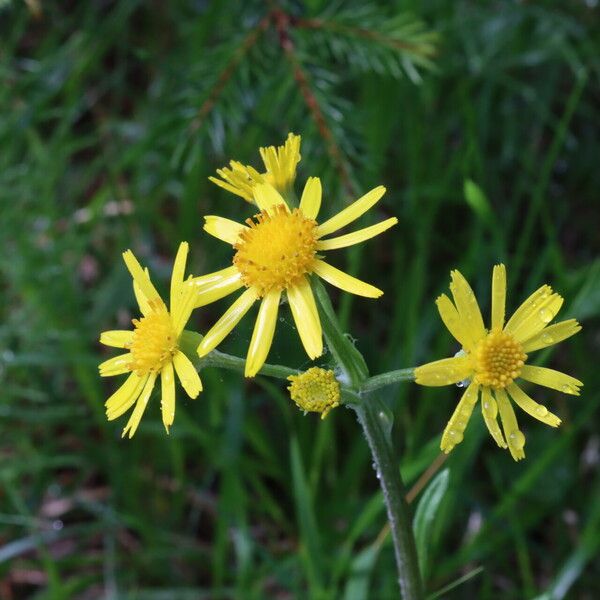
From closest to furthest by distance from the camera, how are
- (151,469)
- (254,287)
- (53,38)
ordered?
(254,287), (151,469), (53,38)

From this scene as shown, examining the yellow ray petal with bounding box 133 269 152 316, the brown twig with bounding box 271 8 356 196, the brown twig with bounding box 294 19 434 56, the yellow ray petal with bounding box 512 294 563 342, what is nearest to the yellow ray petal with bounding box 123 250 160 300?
the yellow ray petal with bounding box 133 269 152 316

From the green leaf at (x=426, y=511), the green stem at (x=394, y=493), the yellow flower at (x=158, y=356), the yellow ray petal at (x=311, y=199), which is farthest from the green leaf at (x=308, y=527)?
the yellow ray petal at (x=311, y=199)

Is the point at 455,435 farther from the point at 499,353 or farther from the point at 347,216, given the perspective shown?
the point at 347,216

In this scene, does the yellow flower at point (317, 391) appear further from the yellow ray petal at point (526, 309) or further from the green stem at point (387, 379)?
the yellow ray petal at point (526, 309)

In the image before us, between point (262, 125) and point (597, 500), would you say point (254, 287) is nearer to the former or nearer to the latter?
point (262, 125)

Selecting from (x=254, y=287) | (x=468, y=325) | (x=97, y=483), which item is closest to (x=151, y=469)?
(x=97, y=483)

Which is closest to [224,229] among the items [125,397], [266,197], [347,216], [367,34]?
[266,197]

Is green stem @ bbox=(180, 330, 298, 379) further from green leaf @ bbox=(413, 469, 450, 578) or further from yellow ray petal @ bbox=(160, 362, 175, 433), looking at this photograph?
green leaf @ bbox=(413, 469, 450, 578)
